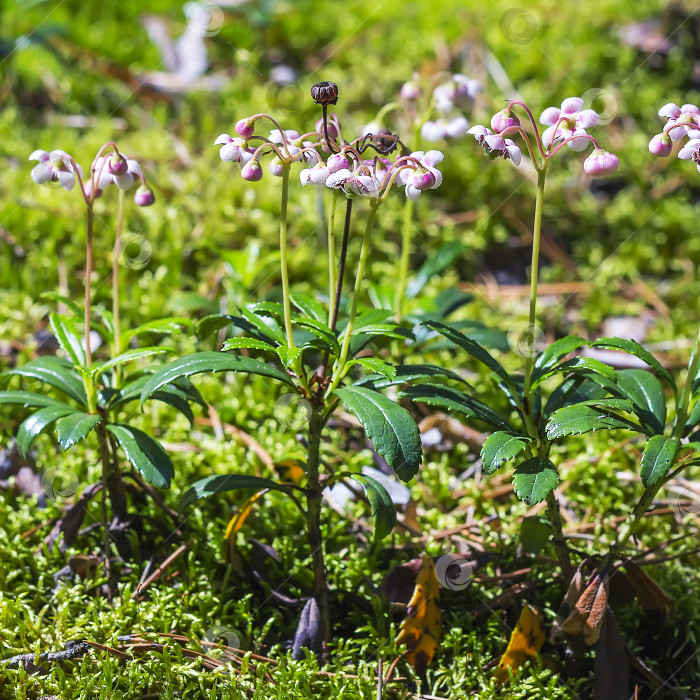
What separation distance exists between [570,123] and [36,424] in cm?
129

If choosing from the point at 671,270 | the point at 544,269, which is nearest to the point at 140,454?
the point at 544,269

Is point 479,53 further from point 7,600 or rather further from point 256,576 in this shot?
point 7,600

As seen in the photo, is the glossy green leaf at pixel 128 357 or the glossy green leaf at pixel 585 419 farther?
the glossy green leaf at pixel 128 357

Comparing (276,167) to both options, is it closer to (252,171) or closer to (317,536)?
(252,171)

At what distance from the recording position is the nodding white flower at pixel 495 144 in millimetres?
1448

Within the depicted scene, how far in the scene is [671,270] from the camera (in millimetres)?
3275

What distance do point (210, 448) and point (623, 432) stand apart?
1273 millimetres

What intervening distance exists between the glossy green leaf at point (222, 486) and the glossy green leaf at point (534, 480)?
528 mm

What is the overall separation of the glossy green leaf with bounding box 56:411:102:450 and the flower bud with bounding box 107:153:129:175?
1.79ft

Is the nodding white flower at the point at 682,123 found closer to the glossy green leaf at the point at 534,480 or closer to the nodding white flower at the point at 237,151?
the glossy green leaf at the point at 534,480

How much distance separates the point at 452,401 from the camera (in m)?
1.63

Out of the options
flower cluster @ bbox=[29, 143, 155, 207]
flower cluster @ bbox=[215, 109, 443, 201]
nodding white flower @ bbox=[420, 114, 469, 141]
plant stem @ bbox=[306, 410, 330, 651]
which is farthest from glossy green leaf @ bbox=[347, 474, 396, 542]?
nodding white flower @ bbox=[420, 114, 469, 141]

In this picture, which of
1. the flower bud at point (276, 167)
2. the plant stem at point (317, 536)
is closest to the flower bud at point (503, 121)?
the flower bud at point (276, 167)

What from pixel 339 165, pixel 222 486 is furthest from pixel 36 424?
pixel 339 165
